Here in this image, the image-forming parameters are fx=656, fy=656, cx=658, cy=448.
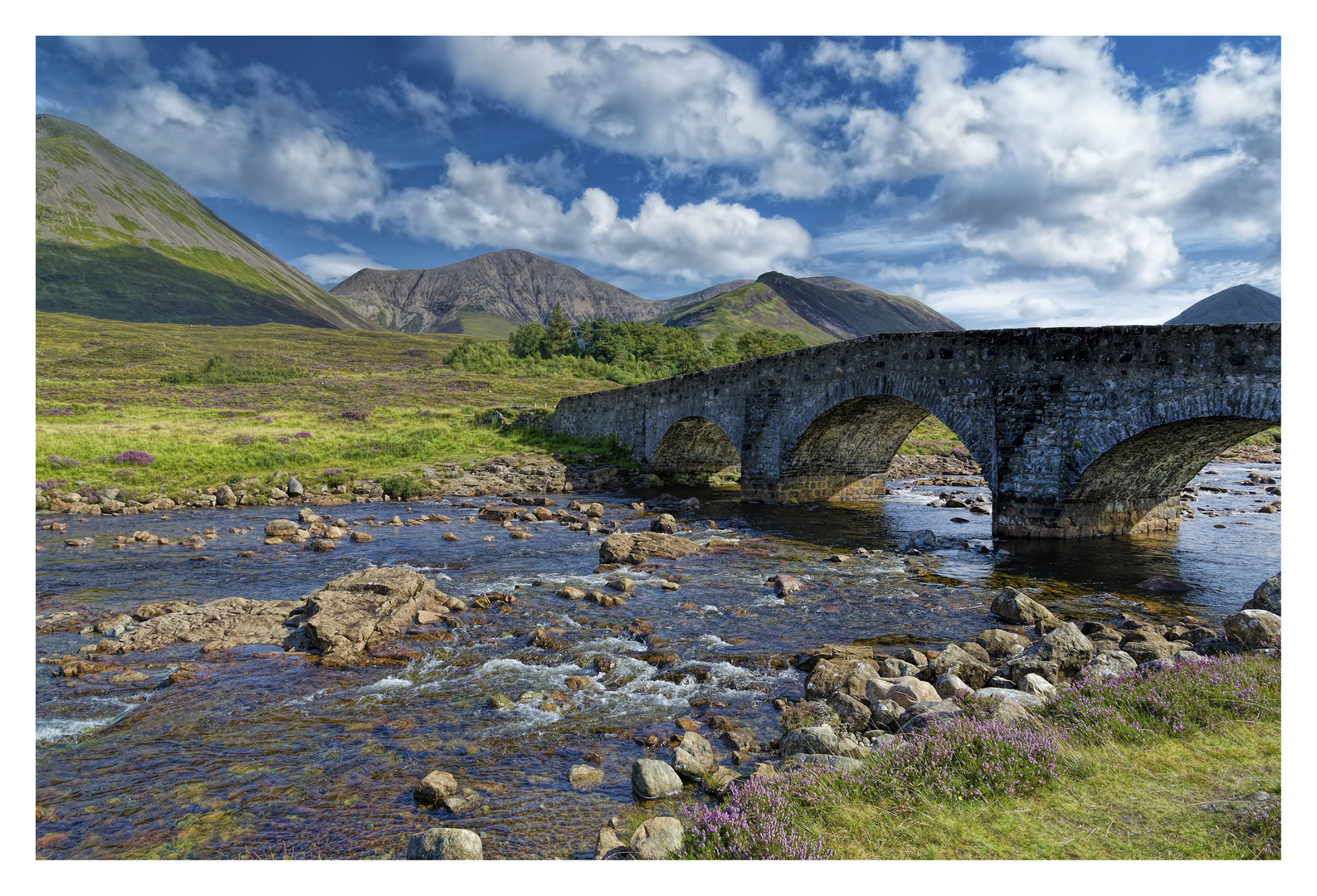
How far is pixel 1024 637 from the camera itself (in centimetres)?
927

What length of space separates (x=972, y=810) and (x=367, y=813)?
4.66 m

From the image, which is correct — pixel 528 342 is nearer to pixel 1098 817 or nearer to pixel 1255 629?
pixel 1255 629

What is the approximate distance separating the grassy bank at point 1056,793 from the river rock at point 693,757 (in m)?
0.85

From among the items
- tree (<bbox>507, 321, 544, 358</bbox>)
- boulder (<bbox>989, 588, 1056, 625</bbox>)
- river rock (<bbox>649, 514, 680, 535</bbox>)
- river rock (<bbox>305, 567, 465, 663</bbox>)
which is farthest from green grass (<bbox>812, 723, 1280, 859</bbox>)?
tree (<bbox>507, 321, 544, 358</bbox>)

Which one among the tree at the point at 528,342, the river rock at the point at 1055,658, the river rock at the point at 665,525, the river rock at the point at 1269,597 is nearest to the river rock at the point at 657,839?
the river rock at the point at 1055,658

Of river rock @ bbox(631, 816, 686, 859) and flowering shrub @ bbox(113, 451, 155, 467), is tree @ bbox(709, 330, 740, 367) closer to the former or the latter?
flowering shrub @ bbox(113, 451, 155, 467)

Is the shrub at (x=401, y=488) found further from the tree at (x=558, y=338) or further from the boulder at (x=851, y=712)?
the tree at (x=558, y=338)

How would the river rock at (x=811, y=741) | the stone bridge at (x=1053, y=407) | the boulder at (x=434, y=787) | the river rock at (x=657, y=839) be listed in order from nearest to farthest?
1. the river rock at (x=657, y=839)
2. the boulder at (x=434, y=787)
3. the river rock at (x=811, y=741)
4. the stone bridge at (x=1053, y=407)

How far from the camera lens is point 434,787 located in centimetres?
557

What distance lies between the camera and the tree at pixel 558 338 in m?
88.9

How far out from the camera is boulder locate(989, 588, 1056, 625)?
33.9ft

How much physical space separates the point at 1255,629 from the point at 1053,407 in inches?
336

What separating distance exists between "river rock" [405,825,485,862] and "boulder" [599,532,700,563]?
10537 mm

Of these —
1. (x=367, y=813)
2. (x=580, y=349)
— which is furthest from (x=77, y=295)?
(x=367, y=813)
